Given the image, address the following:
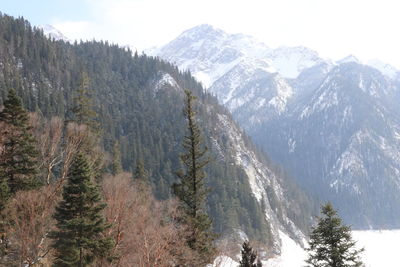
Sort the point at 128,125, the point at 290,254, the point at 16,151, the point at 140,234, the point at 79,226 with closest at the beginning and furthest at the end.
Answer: the point at 79,226
the point at 16,151
the point at 140,234
the point at 290,254
the point at 128,125

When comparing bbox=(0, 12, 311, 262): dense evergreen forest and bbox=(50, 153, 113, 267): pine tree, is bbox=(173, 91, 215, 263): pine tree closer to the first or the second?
Result: bbox=(50, 153, 113, 267): pine tree

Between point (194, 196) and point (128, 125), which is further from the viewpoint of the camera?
point (128, 125)

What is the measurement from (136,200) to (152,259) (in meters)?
14.0

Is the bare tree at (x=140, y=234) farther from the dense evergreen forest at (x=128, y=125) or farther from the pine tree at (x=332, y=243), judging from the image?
the dense evergreen forest at (x=128, y=125)

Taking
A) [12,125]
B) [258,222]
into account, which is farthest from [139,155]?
[12,125]

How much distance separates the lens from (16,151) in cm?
3344

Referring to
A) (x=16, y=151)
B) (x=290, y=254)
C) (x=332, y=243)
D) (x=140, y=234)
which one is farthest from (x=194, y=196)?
(x=290, y=254)

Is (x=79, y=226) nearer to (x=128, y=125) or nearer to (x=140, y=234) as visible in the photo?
(x=140, y=234)

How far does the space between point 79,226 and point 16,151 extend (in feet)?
34.8

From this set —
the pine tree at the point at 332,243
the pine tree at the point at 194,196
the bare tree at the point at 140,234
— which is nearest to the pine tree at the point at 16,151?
the bare tree at the point at 140,234

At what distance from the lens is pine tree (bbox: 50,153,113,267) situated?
2705cm

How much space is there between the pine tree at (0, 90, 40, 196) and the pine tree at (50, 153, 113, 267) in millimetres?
6859

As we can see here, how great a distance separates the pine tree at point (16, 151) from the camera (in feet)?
108

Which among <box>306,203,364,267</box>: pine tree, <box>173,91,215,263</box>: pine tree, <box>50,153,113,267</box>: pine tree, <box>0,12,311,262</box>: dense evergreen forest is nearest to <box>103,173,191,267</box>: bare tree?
<box>173,91,215,263</box>: pine tree
